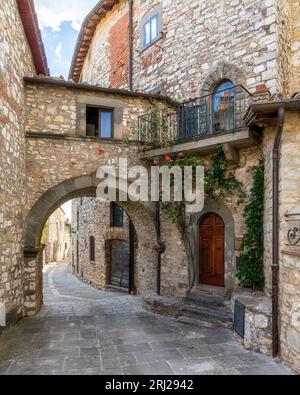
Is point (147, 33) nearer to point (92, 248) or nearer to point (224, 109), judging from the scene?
point (224, 109)

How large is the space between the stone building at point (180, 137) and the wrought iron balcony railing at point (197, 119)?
0.03 metres

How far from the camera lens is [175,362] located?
15.8 feet

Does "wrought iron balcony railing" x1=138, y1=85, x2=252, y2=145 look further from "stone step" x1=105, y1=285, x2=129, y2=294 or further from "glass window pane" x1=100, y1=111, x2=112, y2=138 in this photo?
"stone step" x1=105, y1=285, x2=129, y2=294

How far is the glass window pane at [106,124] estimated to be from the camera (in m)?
8.23

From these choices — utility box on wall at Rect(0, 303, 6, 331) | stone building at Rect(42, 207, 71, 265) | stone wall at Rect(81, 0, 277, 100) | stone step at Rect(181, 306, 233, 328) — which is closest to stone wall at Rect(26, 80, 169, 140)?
stone wall at Rect(81, 0, 277, 100)

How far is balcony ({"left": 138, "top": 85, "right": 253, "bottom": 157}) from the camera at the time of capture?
6892mm

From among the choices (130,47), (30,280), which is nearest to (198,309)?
(30,280)

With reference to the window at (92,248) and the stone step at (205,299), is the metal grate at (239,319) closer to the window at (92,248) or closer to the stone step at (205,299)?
the stone step at (205,299)

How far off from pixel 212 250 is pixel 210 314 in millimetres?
1571

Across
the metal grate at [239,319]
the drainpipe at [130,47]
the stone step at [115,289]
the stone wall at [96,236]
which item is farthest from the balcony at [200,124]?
the stone step at [115,289]

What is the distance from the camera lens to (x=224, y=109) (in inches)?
302

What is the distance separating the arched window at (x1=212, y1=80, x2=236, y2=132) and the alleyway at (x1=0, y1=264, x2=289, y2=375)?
184 inches

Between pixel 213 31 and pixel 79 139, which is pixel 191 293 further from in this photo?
pixel 213 31
